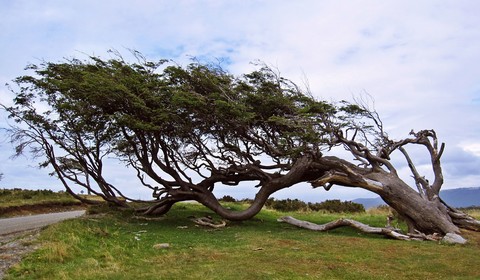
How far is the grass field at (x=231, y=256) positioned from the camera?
9.81 meters

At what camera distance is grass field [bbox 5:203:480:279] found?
386 inches

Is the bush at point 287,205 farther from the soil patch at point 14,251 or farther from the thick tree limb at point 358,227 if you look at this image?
the soil patch at point 14,251

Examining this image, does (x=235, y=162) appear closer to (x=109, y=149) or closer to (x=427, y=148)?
(x=109, y=149)

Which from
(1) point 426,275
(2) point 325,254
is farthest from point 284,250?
(1) point 426,275

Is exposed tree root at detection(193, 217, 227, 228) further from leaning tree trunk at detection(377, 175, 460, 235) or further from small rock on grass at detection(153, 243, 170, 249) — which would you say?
leaning tree trunk at detection(377, 175, 460, 235)

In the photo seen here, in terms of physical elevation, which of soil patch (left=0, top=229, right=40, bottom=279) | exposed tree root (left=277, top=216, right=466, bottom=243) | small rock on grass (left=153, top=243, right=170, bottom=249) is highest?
exposed tree root (left=277, top=216, right=466, bottom=243)

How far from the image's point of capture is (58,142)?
19516 mm

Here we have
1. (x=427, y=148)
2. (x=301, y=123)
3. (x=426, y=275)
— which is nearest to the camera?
(x=426, y=275)

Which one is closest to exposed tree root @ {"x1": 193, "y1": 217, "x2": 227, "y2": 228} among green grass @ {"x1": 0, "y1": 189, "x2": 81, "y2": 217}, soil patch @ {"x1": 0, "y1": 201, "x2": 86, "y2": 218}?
soil patch @ {"x1": 0, "y1": 201, "x2": 86, "y2": 218}

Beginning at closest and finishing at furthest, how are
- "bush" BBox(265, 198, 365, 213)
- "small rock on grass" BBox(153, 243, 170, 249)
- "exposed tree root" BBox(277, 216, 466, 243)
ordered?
"small rock on grass" BBox(153, 243, 170, 249)
"exposed tree root" BBox(277, 216, 466, 243)
"bush" BBox(265, 198, 365, 213)

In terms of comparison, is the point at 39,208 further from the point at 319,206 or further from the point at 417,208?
the point at 417,208

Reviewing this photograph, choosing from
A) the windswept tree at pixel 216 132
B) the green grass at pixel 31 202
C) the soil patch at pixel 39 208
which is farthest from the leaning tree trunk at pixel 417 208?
the green grass at pixel 31 202

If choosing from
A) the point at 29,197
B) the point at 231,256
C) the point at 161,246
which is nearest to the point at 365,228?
the point at 231,256

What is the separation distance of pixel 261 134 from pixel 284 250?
7792 mm
